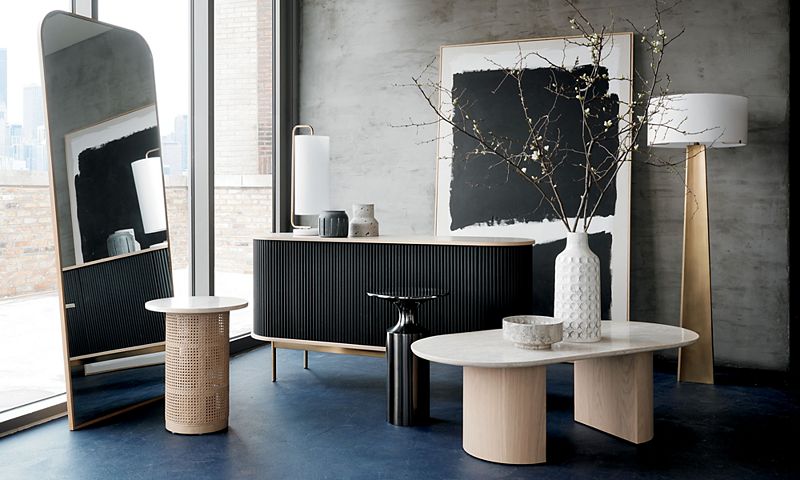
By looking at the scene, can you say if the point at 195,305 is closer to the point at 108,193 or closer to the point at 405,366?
the point at 108,193

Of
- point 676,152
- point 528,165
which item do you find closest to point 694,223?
point 676,152

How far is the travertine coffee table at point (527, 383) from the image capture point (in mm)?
3137

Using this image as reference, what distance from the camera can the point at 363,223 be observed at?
14.6 ft

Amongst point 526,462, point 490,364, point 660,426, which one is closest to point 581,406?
point 660,426

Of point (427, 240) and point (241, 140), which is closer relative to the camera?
point (427, 240)

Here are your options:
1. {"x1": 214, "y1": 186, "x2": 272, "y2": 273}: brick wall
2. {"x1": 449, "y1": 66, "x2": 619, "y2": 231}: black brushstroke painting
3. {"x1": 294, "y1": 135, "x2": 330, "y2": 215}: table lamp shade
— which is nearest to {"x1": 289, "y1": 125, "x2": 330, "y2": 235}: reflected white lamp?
{"x1": 294, "y1": 135, "x2": 330, "y2": 215}: table lamp shade

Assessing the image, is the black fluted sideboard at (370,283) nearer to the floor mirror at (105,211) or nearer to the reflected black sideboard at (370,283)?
the reflected black sideboard at (370,283)

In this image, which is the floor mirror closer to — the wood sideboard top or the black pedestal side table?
the wood sideboard top

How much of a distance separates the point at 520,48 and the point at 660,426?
2823 mm

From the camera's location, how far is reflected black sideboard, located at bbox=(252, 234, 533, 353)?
4.09m

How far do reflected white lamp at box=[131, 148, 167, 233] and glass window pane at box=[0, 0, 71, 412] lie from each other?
1.55ft

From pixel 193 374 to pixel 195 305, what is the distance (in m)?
0.33

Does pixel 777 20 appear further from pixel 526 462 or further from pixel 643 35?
pixel 526 462

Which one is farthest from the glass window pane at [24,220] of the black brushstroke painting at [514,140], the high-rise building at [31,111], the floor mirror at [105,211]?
the black brushstroke painting at [514,140]
